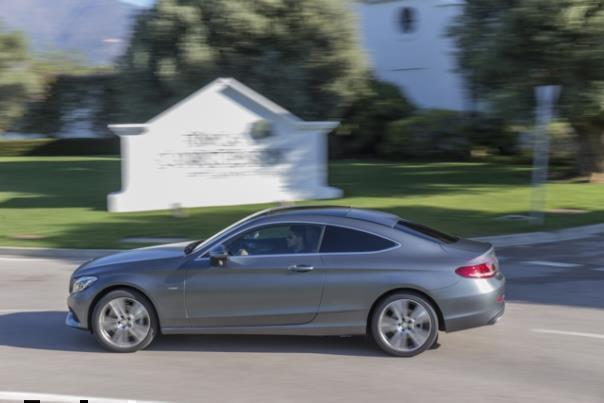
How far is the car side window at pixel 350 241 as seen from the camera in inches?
292

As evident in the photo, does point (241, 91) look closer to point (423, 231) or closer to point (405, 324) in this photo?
point (423, 231)

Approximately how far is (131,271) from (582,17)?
1633 centimetres

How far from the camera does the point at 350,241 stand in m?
7.47

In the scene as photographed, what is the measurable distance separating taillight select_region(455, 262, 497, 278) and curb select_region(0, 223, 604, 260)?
22.8 feet

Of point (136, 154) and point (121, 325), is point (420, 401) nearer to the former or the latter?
point (121, 325)

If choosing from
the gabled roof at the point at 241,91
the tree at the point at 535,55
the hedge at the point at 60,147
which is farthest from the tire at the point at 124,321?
the hedge at the point at 60,147

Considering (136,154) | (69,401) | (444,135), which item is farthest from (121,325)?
(444,135)

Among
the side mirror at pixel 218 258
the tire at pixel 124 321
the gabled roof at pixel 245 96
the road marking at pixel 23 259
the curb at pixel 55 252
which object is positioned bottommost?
the road marking at pixel 23 259

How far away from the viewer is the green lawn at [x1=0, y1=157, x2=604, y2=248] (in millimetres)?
15758

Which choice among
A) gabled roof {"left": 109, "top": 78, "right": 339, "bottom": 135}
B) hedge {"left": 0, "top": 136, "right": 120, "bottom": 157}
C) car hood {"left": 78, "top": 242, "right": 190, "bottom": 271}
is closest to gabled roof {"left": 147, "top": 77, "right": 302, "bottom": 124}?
gabled roof {"left": 109, "top": 78, "right": 339, "bottom": 135}

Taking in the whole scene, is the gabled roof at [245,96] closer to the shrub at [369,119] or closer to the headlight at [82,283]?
the headlight at [82,283]

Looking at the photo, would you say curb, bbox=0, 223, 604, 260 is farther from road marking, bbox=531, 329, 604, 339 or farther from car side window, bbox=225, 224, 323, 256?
car side window, bbox=225, 224, 323, 256

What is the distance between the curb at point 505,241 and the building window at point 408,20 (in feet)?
81.2

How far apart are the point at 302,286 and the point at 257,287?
43 cm
